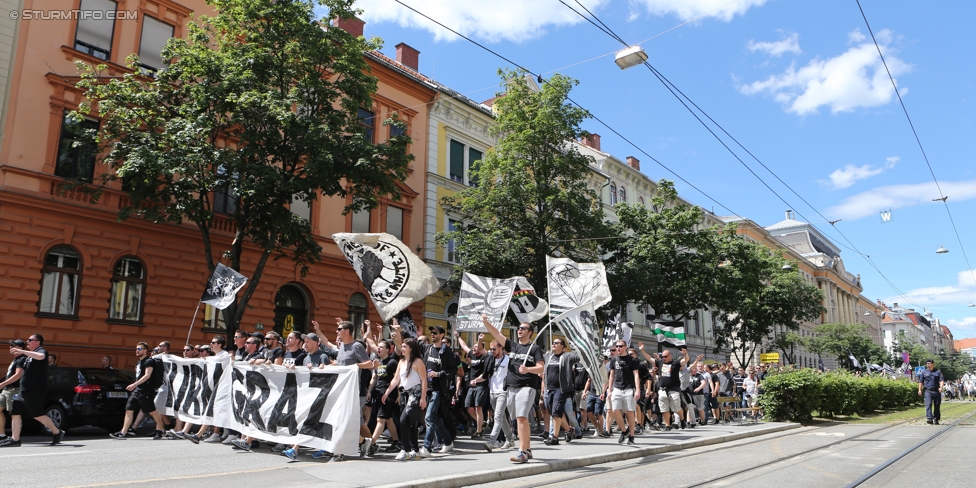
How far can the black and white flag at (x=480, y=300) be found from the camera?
1608cm

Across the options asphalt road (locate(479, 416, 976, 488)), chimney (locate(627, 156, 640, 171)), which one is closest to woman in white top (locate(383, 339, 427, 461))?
→ asphalt road (locate(479, 416, 976, 488))

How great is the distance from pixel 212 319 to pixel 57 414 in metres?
8.47

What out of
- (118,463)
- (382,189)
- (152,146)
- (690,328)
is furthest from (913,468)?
(690,328)

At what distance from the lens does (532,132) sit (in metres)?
23.3

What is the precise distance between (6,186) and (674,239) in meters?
24.1

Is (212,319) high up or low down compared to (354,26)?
down

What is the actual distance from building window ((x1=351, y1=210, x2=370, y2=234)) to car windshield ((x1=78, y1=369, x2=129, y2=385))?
12.3 meters

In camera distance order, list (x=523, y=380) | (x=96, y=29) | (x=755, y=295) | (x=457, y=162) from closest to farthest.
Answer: (x=523, y=380) < (x=96, y=29) < (x=457, y=162) < (x=755, y=295)

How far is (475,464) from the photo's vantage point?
915 cm

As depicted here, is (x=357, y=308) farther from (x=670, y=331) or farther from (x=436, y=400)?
(x=436, y=400)

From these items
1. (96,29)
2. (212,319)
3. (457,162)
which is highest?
(96,29)

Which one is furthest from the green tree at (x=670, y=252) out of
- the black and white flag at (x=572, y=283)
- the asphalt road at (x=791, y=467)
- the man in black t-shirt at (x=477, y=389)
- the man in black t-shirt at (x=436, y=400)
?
the man in black t-shirt at (x=436, y=400)

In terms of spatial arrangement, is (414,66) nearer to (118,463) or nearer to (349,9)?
(349,9)

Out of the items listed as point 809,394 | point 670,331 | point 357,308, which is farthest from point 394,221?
point 809,394
